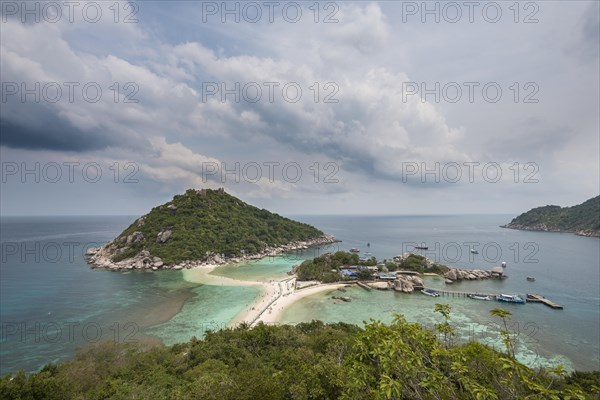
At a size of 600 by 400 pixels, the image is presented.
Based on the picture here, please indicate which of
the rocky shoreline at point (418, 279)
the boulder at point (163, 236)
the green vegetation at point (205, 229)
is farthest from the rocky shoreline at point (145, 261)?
the rocky shoreline at point (418, 279)

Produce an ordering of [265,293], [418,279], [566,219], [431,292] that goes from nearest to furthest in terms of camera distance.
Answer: [265,293], [431,292], [418,279], [566,219]

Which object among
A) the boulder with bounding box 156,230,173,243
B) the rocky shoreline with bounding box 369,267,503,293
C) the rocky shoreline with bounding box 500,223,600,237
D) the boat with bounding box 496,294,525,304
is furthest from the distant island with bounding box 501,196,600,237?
the boulder with bounding box 156,230,173,243

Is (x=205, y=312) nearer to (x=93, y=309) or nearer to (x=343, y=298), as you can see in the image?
(x=93, y=309)

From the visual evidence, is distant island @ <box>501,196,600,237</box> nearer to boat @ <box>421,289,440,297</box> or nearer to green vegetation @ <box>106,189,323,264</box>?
boat @ <box>421,289,440,297</box>

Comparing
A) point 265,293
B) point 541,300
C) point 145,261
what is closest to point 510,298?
point 541,300

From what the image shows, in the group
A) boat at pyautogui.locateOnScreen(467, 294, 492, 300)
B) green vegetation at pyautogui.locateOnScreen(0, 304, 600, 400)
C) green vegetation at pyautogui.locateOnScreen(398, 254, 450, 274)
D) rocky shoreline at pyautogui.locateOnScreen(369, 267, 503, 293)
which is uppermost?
green vegetation at pyautogui.locateOnScreen(0, 304, 600, 400)

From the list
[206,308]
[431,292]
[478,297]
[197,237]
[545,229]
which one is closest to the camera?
[206,308]

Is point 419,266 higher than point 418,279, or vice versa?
point 419,266
